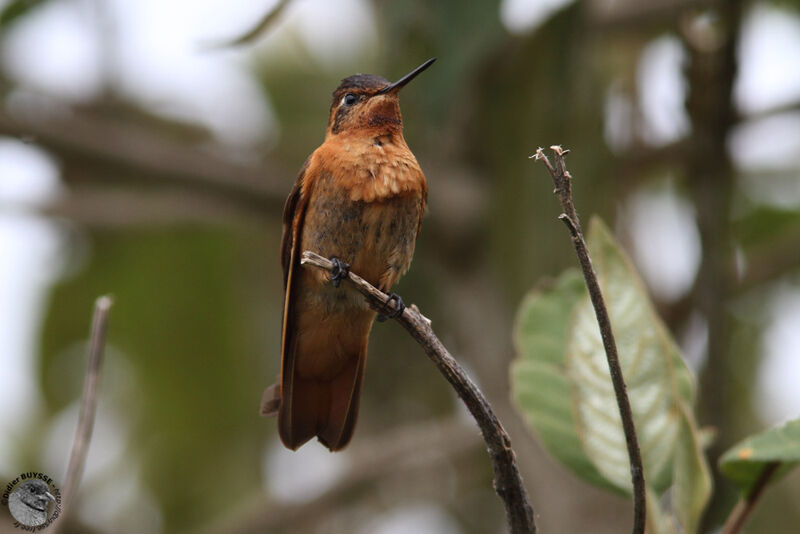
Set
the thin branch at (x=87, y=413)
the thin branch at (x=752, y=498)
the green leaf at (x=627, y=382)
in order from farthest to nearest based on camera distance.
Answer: the green leaf at (x=627, y=382)
the thin branch at (x=752, y=498)
the thin branch at (x=87, y=413)

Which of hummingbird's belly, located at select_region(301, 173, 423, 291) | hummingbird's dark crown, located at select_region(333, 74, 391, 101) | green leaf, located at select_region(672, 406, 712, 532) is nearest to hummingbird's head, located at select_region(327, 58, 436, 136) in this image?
hummingbird's dark crown, located at select_region(333, 74, 391, 101)

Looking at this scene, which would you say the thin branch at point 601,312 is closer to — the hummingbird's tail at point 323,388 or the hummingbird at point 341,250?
the hummingbird at point 341,250

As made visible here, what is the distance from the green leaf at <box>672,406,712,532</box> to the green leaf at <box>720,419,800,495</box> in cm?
5

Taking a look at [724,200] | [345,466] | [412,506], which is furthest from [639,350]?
[412,506]

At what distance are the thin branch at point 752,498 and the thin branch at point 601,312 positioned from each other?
43 centimetres

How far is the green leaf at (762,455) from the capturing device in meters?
1.78

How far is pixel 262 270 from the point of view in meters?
5.94

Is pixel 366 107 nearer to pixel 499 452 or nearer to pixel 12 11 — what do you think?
pixel 499 452

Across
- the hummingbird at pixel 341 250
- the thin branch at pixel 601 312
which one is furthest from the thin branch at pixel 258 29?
the thin branch at pixel 601 312

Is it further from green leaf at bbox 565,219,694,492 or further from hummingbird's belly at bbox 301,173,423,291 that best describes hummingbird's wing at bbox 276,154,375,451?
green leaf at bbox 565,219,694,492

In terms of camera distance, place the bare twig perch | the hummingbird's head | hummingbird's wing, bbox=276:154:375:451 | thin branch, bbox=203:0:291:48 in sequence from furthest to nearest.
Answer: the hummingbird's head, hummingbird's wing, bbox=276:154:375:451, thin branch, bbox=203:0:291:48, the bare twig perch

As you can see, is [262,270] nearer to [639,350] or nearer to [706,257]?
[706,257]

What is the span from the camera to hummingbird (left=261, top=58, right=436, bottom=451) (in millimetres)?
2938

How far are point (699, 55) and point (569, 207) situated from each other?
8.85 feet
